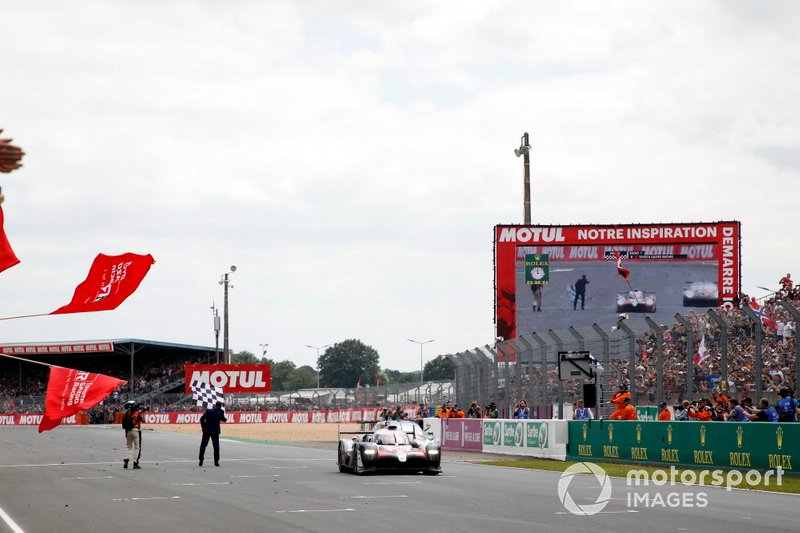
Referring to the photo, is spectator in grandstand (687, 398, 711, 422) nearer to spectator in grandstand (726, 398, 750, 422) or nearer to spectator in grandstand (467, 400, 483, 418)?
spectator in grandstand (726, 398, 750, 422)

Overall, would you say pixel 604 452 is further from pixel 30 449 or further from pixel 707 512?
pixel 30 449

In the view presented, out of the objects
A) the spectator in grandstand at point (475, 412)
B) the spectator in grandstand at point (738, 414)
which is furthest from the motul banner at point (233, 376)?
the spectator in grandstand at point (738, 414)

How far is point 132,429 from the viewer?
24.9 m

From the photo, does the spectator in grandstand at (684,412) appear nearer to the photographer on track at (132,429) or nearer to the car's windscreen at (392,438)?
the car's windscreen at (392,438)

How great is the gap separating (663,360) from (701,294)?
57.5 feet

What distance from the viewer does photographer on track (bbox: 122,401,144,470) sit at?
24719 mm

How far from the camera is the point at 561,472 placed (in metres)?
22.7

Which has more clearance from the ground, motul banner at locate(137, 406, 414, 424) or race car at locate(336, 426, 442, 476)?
race car at locate(336, 426, 442, 476)

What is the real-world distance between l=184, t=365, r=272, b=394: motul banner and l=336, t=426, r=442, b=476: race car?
48.9 metres

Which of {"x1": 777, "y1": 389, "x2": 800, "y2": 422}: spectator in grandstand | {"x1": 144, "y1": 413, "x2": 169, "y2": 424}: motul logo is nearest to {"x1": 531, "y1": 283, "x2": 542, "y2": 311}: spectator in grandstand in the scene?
{"x1": 777, "y1": 389, "x2": 800, "y2": 422}: spectator in grandstand

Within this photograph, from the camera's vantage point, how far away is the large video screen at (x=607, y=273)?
42500 mm

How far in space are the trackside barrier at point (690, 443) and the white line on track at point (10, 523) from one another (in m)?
12.4

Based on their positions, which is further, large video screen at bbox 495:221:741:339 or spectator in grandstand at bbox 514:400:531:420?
large video screen at bbox 495:221:741:339

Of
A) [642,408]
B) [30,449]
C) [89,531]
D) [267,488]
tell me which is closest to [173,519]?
[89,531]
